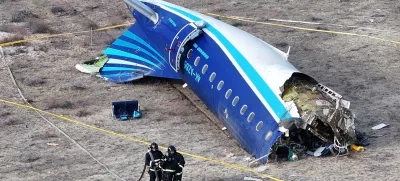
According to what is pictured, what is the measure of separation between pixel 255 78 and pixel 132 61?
9031mm

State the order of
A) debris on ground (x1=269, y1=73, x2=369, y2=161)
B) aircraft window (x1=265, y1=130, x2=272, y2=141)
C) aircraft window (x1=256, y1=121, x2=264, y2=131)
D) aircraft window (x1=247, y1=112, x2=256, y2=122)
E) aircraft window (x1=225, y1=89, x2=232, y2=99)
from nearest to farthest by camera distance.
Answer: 1. debris on ground (x1=269, y1=73, x2=369, y2=161)
2. aircraft window (x1=265, y1=130, x2=272, y2=141)
3. aircraft window (x1=256, y1=121, x2=264, y2=131)
4. aircraft window (x1=247, y1=112, x2=256, y2=122)
5. aircraft window (x1=225, y1=89, x2=232, y2=99)

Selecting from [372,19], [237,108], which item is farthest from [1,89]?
[372,19]

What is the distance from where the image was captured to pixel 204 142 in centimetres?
3203

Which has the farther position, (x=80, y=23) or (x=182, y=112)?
(x=80, y=23)

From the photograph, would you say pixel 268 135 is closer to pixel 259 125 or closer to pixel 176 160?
pixel 259 125

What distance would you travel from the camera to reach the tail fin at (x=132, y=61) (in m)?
37.2

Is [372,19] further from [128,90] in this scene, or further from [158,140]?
[158,140]

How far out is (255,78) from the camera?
31.0 metres

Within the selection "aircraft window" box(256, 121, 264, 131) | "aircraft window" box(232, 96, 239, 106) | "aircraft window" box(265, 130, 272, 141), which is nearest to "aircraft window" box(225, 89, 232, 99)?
"aircraft window" box(232, 96, 239, 106)

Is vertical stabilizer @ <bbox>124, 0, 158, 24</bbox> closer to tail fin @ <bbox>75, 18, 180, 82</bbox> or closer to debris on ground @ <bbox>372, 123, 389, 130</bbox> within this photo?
tail fin @ <bbox>75, 18, 180, 82</bbox>

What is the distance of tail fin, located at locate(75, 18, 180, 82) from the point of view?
37234 mm

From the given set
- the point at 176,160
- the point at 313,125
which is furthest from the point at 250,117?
the point at 176,160

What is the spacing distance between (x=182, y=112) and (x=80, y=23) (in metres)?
12.0

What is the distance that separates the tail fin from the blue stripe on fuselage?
374cm
